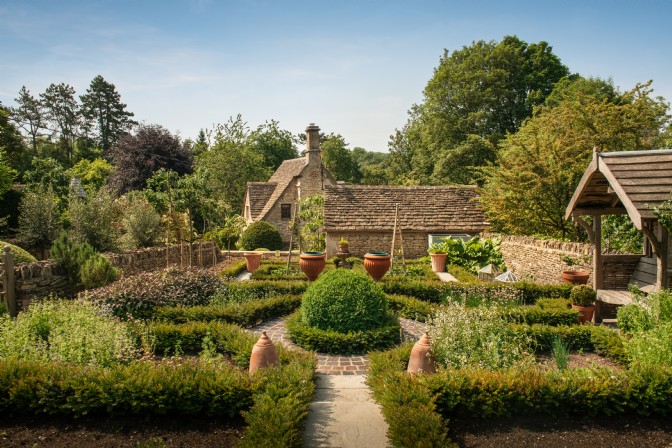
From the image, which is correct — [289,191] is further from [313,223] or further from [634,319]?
[634,319]

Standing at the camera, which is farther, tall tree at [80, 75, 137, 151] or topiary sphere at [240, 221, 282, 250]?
tall tree at [80, 75, 137, 151]

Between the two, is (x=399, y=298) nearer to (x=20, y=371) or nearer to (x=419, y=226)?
(x=20, y=371)

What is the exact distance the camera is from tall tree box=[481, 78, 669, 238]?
17406mm

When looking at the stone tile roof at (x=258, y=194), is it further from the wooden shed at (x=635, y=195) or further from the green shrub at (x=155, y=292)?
the wooden shed at (x=635, y=195)

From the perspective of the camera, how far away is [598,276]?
10.8 metres

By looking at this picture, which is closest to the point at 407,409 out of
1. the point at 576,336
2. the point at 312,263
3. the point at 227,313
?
the point at 576,336

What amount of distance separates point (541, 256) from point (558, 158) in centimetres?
490

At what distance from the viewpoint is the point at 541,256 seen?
15078 millimetres

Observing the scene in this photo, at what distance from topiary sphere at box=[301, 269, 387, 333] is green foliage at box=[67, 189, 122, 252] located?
36.3 ft

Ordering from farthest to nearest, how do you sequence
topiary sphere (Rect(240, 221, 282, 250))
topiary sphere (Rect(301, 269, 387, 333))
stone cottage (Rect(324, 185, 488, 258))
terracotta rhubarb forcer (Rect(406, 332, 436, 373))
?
topiary sphere (Rect(240, 221, 282, 250)), stone cottage (Rect(324, 185, 488, 258)), topiary sphere (Rect(301, 269, 387, 333)), terracotta rhubarb forcer (Rect(406, 332, 436, 373))

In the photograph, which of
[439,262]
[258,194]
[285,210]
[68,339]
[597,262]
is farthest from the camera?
[258,194]

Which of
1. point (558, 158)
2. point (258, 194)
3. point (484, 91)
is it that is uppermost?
point (484, 91)

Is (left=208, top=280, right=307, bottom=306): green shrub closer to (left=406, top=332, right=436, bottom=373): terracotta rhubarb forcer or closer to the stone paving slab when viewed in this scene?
the stone paving slab

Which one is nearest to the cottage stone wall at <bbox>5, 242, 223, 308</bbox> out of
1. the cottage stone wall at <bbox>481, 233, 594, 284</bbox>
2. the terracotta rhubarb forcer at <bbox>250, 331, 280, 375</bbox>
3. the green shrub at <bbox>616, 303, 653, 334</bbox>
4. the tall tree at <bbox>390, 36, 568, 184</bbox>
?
the terracotta rhubarb forcer at <bbox>250, 331, 280, 375</bbox>
